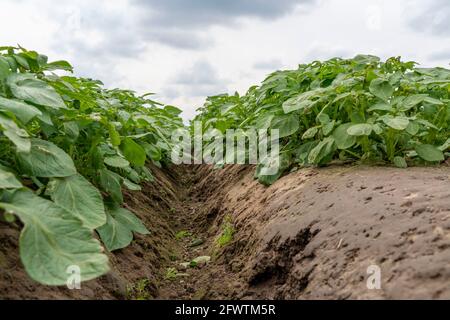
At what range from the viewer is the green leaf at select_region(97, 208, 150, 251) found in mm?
2588

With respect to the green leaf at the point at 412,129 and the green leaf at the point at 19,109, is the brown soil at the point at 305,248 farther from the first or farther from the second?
the green leaf at the point at 19,109

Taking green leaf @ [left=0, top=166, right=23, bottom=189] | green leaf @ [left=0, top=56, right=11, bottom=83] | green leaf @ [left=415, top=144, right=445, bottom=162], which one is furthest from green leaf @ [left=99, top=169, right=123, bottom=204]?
green leaf @ [left=415, top=144, right=445, bottom=162]

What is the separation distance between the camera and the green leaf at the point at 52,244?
1517mm

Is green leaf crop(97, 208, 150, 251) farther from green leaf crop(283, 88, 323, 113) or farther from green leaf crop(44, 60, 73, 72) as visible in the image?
green leaf crop(283, 88, 323, 113)

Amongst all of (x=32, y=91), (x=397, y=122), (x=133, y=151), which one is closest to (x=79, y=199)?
(x=32, y=91)

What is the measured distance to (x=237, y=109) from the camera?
5.29 metres

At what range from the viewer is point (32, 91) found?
2244 mm

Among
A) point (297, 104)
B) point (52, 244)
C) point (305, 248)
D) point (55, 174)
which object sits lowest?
point (305, 248)

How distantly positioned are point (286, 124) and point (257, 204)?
600mm

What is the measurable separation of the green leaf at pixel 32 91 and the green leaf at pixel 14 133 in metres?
0.37

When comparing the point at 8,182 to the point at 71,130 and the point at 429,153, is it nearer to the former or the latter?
the point at 71,130
